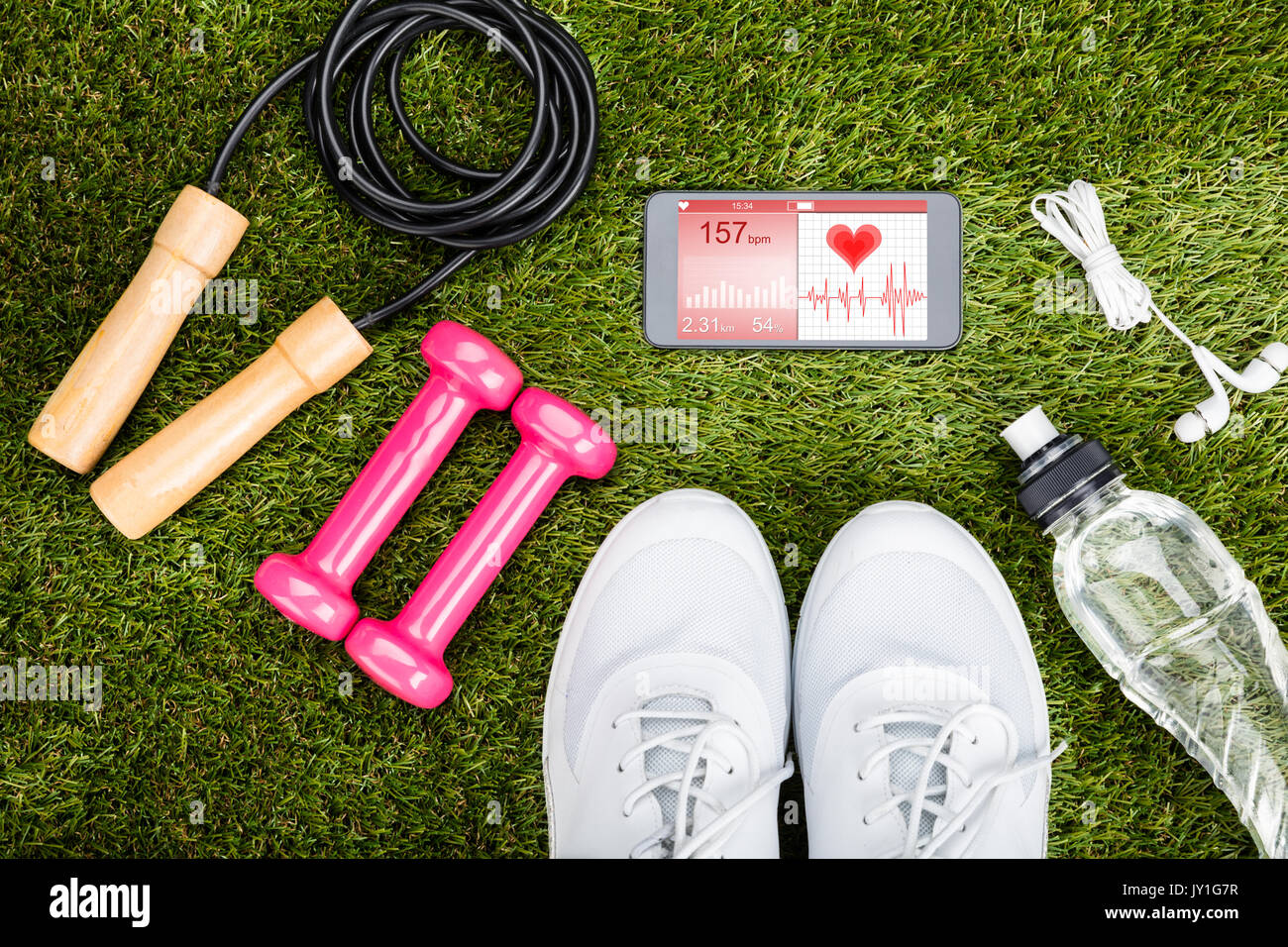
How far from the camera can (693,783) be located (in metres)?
1.02

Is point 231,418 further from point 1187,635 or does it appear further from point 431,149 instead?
point 1187,635

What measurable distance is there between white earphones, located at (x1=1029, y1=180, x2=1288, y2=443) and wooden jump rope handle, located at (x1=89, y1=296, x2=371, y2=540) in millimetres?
815

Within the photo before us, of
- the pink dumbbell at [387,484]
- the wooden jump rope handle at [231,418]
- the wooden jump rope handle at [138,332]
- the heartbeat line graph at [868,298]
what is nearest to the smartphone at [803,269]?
the heartbeat line graph at [868,298]

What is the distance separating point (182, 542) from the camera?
1100 millimetres

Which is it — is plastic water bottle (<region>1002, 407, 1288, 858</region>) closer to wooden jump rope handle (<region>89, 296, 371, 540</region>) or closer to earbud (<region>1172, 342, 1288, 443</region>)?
earbud (<region>1172, 342, 1288, 443</region>)

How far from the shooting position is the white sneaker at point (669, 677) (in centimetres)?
102

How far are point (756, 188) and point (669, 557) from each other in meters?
0.45

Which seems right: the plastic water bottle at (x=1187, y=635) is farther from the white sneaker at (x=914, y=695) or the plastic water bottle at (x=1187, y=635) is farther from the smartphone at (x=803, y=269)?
the smartphone at (x=803, y=269)

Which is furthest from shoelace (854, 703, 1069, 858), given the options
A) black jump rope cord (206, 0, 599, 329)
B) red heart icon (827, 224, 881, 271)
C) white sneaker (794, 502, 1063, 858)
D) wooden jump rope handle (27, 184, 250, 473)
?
wooden jump rope handle (27, 184, 250, 473)

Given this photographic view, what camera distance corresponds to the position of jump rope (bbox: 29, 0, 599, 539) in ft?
3.25

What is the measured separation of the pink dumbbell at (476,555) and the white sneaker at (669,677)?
0.41 feet

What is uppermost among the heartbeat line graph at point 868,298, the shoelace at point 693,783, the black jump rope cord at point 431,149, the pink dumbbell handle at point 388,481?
the black jump rope cord at point 431,149
